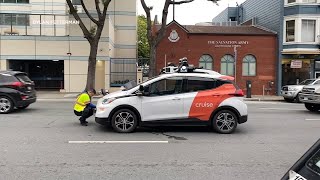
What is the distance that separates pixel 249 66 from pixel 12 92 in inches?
805

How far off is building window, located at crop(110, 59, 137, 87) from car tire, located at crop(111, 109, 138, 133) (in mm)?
18483

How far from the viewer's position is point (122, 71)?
29.7 metres

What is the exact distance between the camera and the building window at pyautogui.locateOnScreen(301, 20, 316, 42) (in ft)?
94.7

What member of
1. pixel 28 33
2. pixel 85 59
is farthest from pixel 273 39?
pixel 28 33

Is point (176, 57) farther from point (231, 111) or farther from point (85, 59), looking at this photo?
point (231, 111)

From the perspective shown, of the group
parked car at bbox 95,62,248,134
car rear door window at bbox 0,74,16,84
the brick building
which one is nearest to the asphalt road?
parked car at bbox 95,62,248,134

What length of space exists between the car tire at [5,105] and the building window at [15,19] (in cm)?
1812

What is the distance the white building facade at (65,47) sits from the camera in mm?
27297

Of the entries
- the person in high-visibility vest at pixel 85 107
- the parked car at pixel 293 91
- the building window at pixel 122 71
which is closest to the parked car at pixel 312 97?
the parked car at pixel 293 91

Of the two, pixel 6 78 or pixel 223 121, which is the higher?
pixel 6 78

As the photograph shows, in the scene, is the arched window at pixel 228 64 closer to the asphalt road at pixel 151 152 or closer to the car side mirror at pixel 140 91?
the asphalt road at pixel 151 152

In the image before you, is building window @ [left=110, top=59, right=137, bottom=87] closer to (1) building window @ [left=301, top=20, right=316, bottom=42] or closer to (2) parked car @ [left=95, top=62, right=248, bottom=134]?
(1) building window @ [left=301, top=20, right=316, bottom=42]

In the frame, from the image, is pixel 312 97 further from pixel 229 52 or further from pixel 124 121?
pixel 229 52

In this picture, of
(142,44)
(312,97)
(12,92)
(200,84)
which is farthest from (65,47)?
(142,44)
